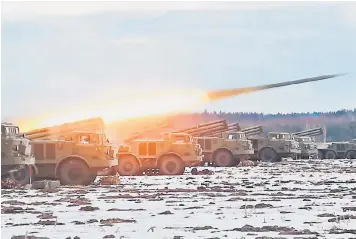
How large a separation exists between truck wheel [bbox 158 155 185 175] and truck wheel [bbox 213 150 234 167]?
10190 mm

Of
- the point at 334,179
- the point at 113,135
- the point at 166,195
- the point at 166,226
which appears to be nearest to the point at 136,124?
the point at 113,135

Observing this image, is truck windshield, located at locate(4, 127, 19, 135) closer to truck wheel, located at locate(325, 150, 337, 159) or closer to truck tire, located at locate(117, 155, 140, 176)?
truck tire, located at locate(117, 155, 140, 176)

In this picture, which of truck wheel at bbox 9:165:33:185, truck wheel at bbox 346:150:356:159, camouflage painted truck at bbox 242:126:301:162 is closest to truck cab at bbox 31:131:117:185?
truck wheel at bbox 9:165:33:185

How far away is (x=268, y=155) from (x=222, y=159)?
8885mm

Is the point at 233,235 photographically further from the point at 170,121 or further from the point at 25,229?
the point at 170,121

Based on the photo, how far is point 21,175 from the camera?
25250 millimetres

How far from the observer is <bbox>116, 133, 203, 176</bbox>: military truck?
110 feet

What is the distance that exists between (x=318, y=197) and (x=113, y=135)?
17939mm

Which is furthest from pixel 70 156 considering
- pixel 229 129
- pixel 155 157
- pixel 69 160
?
pixel 229 129

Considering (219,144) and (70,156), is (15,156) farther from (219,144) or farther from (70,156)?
(219,144)

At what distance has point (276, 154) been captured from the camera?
171ft

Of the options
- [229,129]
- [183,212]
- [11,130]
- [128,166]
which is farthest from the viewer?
[229,129]

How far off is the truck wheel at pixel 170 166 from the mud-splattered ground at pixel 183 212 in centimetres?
872

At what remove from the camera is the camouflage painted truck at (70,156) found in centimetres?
2619
